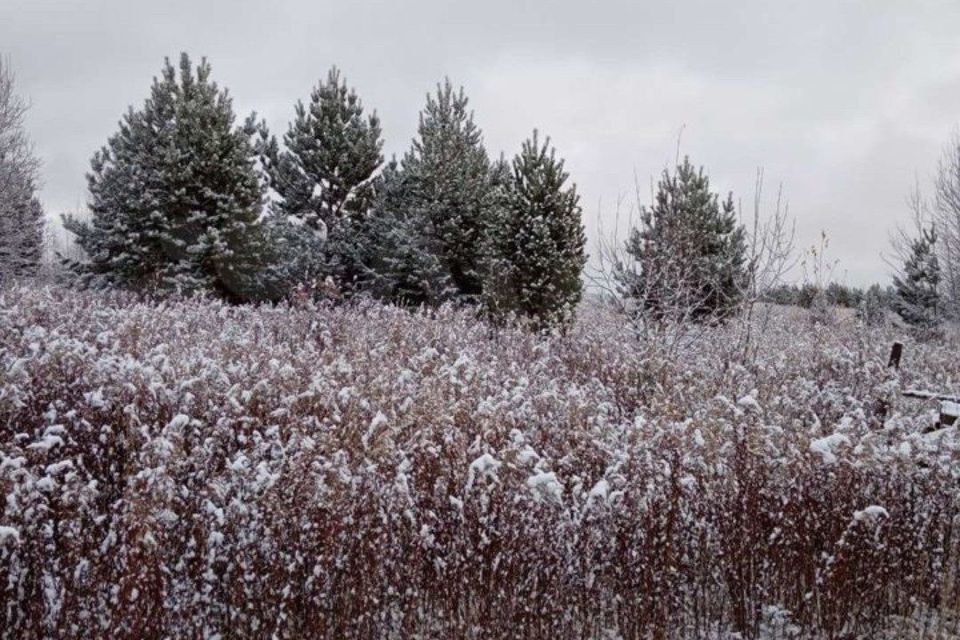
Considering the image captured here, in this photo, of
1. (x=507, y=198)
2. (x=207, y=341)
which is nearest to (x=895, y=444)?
(x=207, y=341)

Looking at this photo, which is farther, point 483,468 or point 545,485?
point 483,468

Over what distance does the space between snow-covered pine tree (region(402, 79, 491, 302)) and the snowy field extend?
47.5 ft

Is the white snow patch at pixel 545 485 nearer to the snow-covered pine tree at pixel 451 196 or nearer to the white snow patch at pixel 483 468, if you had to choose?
the white snow patch at pixel 483 468

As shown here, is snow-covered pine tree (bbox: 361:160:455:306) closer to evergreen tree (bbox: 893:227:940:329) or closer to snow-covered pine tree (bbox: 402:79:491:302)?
snow-covered pine tree (bbox: 402:79:491:302)

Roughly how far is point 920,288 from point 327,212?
23980mm

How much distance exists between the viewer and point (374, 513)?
368cm

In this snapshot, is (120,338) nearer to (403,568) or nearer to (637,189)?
(403,568)

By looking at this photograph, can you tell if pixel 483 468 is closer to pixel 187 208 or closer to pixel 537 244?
pixel 537 244

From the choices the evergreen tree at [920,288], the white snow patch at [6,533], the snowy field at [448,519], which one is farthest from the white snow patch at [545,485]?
the evergreen tree at [920,288]

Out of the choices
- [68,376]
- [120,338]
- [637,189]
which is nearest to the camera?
[68,376]

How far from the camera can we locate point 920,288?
27.6m

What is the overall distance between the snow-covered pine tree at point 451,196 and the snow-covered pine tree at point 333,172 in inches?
68.2

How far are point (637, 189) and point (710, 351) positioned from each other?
3026 mm

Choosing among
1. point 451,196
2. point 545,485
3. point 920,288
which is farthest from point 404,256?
point 920,288
